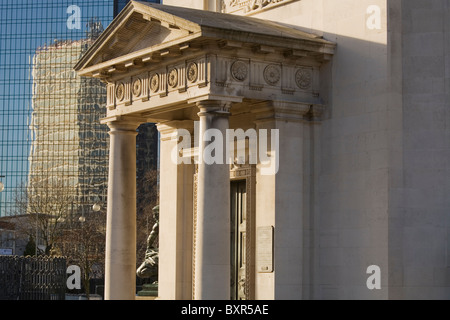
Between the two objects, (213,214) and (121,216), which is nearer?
(213,214)

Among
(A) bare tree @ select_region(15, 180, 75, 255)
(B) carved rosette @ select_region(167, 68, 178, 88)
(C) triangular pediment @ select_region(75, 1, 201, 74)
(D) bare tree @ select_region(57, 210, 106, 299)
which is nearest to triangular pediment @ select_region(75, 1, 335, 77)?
(C) triangular pediment @ select_region(75, 1, 201, 74)

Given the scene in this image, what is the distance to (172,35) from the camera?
1126 inches

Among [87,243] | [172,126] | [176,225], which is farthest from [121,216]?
[87,243]

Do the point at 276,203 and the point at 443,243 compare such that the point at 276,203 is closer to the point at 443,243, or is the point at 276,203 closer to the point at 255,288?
the point at 255,288

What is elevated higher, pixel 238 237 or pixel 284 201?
pixel 284 201

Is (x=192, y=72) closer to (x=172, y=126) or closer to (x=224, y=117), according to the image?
(x=224, y=117)

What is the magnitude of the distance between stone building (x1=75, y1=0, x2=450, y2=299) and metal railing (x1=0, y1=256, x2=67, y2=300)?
470 centimetres

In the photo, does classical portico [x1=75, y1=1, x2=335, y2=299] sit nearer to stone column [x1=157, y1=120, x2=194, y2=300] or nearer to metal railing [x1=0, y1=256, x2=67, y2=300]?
stone column [x1=157, y1=120, x2=194, y2=300]

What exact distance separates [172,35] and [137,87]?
10.4 ft

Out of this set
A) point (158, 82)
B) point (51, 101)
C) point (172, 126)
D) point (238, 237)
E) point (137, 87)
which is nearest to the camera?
point (158, 82)

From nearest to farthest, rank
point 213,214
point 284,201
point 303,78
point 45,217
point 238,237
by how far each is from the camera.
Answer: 1. point 213,214
2. point 284,201
3. point 303,78
4. point 238,237
5. point 45,217

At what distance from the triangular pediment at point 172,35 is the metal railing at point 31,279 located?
789 cm

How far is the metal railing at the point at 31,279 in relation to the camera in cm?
3531
